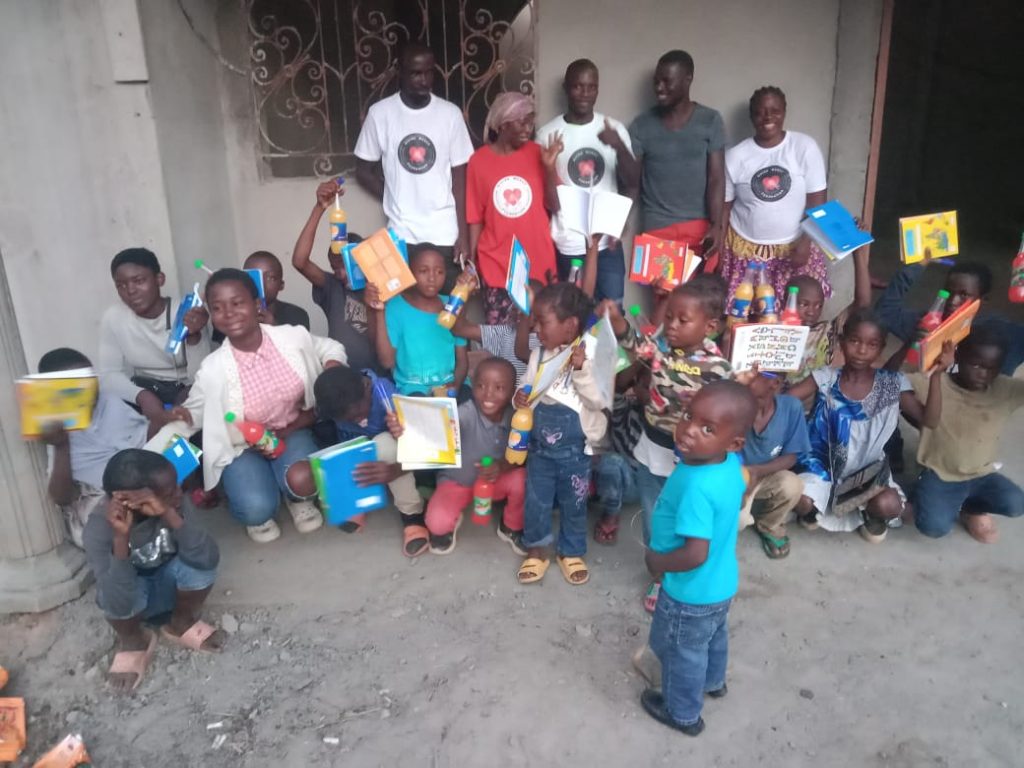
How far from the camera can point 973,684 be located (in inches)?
108

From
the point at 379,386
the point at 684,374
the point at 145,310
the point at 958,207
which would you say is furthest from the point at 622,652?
the point at 958,207

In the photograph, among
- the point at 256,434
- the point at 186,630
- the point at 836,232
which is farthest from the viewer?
the point at 836,232

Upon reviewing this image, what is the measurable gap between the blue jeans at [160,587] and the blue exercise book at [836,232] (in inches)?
113

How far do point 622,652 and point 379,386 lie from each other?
5.02ft

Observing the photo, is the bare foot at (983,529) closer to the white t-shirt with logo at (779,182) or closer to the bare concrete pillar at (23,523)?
the white t-shirt with logo at (779,182)

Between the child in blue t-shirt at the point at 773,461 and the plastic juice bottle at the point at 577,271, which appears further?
the plastic juice bottle at the point at 577,271

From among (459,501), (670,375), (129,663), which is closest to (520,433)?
(459,501)

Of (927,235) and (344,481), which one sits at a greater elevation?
(927,235)

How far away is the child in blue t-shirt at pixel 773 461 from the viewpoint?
3.27 meters

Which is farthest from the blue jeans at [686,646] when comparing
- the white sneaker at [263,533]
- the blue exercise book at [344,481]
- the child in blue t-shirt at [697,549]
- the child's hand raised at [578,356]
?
the white sneaker at [263,533]

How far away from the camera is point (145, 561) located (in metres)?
2.78

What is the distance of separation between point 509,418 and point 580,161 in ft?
5.16

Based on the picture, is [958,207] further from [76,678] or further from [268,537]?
[76,678]

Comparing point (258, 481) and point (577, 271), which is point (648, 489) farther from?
point (258, 481)
